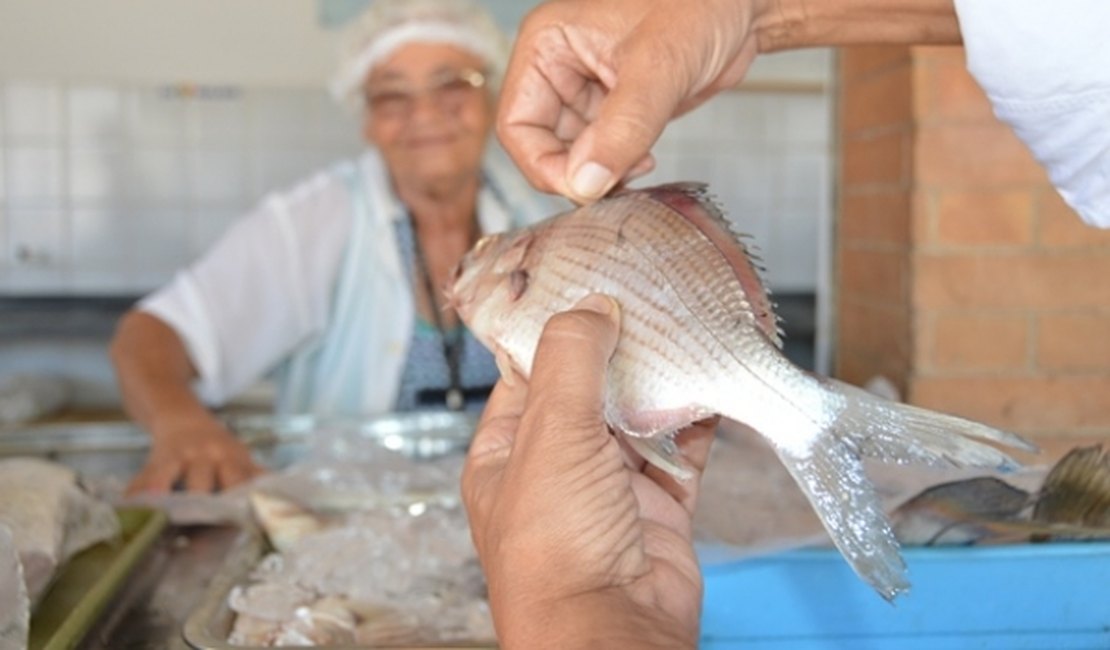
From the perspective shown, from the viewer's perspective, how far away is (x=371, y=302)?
2373 millimetres

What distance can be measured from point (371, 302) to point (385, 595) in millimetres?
1396

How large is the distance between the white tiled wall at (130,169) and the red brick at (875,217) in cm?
208

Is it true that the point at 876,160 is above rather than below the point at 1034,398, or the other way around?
above

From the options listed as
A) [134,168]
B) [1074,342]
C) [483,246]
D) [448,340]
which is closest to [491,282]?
[483,246]

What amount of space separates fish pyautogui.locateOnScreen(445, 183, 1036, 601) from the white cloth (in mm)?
1379

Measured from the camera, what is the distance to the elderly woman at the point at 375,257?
2.26 m

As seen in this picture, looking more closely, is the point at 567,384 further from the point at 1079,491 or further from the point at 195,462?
the point at 195,462

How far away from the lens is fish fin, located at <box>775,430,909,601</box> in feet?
2.15

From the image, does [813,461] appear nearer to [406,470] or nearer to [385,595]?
[385,595]

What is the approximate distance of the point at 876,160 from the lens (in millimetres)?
1989

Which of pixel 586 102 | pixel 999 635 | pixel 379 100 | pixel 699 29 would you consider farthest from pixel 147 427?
pixel 999 635

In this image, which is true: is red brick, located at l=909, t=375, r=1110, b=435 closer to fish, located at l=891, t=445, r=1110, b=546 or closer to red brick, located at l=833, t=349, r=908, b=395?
red brick, located at l=833, t=349, r=908, b=395

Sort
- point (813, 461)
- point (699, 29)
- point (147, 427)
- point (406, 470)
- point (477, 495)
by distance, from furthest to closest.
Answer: point (147, 427)
point (406, 470)
point (699, 29)
point (477, 495)
point (813, 461)

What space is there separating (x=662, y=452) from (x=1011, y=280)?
4.00 feet
